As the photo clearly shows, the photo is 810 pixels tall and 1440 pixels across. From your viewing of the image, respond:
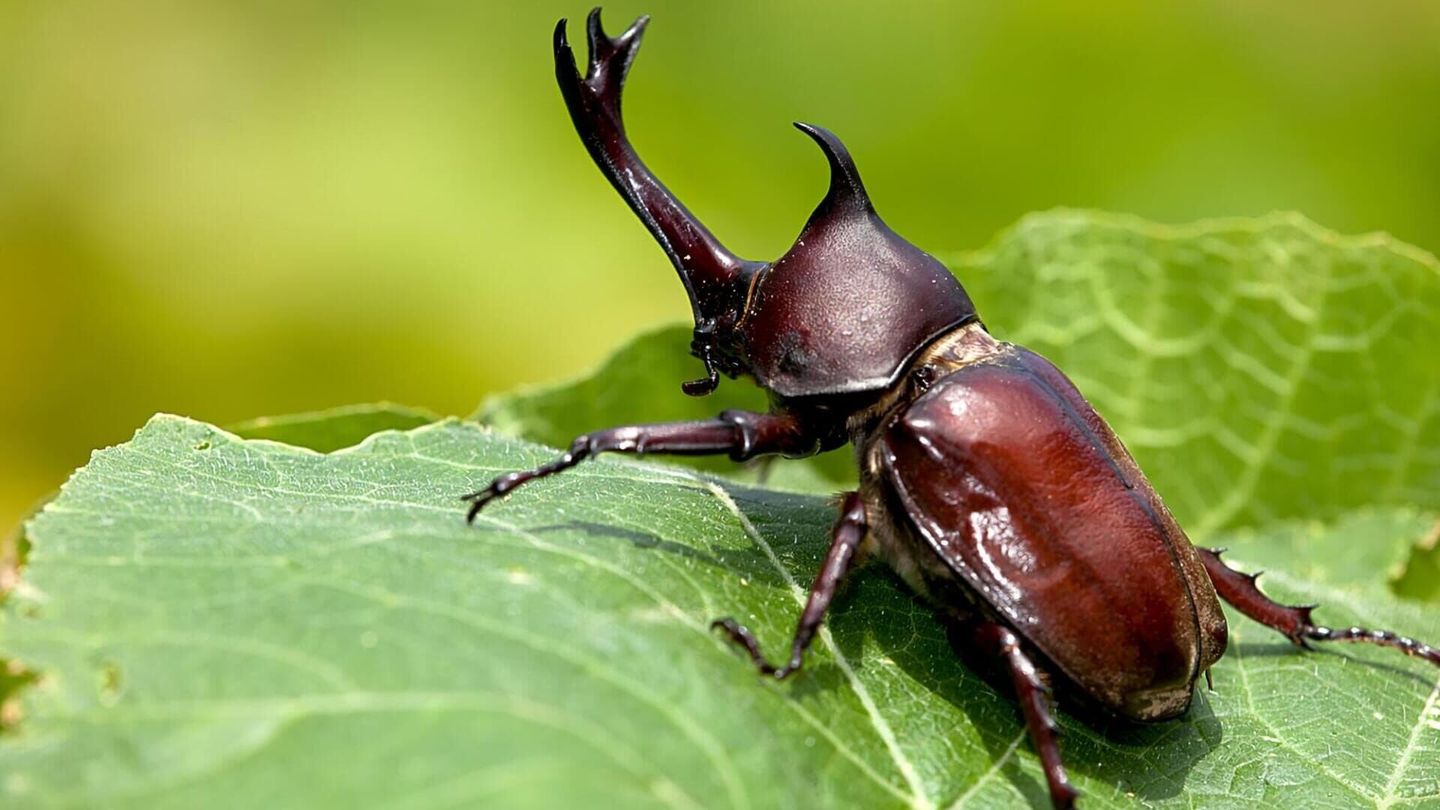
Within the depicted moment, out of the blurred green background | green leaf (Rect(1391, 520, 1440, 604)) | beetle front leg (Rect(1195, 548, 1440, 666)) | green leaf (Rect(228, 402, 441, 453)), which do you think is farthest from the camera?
the blurred green background

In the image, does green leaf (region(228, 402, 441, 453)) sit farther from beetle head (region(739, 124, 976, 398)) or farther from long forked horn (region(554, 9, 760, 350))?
beetle head (region(739, 124, 976, 398))

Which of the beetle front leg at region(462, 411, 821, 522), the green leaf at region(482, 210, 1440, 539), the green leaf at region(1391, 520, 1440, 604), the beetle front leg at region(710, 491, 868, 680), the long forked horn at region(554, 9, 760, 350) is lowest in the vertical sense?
the green leaf at region(1391, 520, 1440, 604)

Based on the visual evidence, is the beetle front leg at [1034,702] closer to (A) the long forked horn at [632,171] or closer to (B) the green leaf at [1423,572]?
(A) the long forked horn at [632,171]

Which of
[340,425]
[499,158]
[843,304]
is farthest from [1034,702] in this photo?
[499,158]

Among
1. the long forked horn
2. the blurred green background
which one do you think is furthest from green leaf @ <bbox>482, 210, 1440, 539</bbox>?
the long forked horn

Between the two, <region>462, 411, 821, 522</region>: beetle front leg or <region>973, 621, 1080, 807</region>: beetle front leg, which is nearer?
<region>973, 621, 1080, 807</region>: beetle front leg

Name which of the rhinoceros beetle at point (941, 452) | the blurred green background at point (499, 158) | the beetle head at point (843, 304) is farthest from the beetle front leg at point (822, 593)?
the blurred green background at point (499, 158)

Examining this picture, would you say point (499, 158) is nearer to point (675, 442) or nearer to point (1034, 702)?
point (675, 442)
